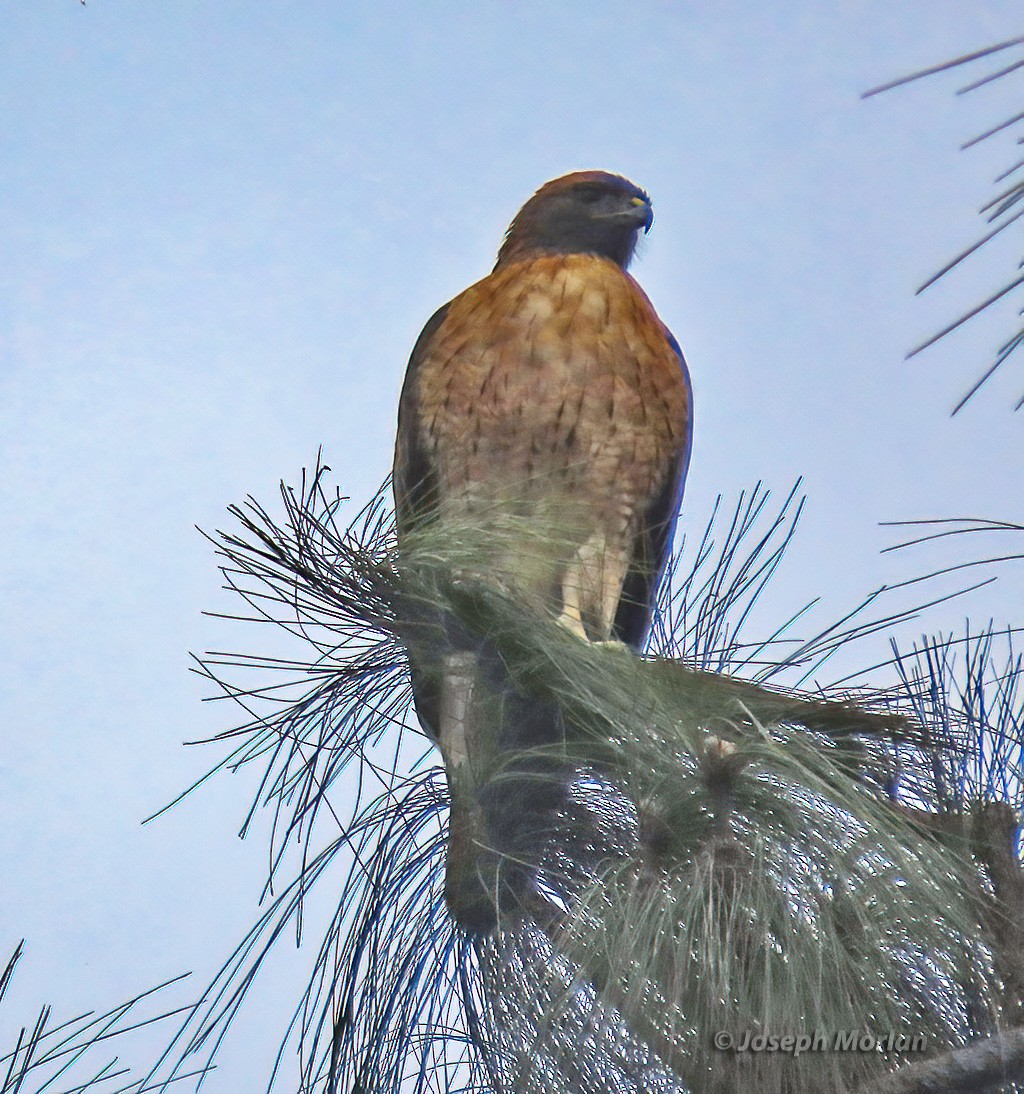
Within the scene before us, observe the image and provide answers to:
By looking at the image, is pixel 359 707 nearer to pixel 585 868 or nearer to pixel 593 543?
pixel 585 868

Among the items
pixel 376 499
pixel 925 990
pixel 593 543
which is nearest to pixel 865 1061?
pixel 925 990

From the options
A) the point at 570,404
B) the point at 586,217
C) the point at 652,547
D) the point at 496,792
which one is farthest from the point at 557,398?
the point at 496,792

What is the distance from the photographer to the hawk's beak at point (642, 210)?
7.48ft

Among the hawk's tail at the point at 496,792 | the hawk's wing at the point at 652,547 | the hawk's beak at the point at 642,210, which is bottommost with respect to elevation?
the hawk's tail at the point at 496,792

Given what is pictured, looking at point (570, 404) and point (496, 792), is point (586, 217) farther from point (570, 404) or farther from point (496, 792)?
point (496, 792)

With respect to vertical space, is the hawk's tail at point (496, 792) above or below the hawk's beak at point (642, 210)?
below

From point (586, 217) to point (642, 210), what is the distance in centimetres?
9

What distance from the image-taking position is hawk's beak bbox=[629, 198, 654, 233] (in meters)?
2.28

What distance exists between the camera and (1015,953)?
1.09 meters

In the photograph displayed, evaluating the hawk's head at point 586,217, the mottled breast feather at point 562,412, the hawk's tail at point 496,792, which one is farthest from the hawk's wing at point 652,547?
the hawk's tail at point 496,792

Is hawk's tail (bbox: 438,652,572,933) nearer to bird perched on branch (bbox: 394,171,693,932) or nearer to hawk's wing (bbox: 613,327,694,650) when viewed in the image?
bird perched on branch (bbox: 394,171,693,932)

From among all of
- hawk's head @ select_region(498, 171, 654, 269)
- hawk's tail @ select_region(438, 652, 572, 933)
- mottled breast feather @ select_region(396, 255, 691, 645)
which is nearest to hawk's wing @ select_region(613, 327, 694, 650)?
mottled breast feather @ select_region(396, 255, 691, 645)

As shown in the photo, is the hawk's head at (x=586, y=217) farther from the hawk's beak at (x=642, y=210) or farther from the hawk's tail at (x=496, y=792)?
the hawk's tail at (x=496, y=792)

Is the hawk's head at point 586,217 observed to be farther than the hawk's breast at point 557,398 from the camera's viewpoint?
Yes
